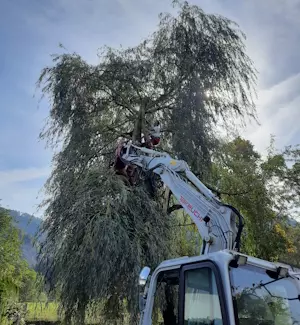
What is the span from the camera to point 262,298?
9.04ft

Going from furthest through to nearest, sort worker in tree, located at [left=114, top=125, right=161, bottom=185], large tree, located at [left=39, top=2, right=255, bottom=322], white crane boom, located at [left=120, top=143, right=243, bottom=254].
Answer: large tree, located at [left=39, top=2, right=255, bottom=322] → worker in tree, located at [left=114, top=125, right=161, bottom=185] → white crane boom, located at [left=120, top=143, right=243, bottom=254]

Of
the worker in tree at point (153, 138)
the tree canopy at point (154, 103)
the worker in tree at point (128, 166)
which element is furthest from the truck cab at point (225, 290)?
the worker in tree at point (153, 138)

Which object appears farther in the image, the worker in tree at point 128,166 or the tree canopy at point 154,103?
the tree canopy at point 154,103

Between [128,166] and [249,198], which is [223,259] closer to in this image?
[128,166]

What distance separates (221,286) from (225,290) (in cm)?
4

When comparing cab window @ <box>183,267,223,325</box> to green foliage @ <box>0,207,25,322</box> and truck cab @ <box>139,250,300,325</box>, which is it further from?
green foliage @ <box>0,207,25,322</box>

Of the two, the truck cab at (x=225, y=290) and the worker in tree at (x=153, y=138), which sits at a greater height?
the worker in tree at (x=153, y=138)

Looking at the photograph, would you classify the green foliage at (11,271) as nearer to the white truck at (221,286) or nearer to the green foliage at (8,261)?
the green foliage at (8,261)

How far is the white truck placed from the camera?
2.53 metres

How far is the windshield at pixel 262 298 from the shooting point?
254 cm

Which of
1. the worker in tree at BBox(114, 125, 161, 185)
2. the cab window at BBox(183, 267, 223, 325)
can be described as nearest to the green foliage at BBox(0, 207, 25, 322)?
the worker in tree at BBox(114, 125, 161, 185)

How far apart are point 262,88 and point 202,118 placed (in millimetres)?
1527

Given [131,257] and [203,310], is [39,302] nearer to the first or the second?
[131,257]

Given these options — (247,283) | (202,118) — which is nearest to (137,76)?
(202,118)
